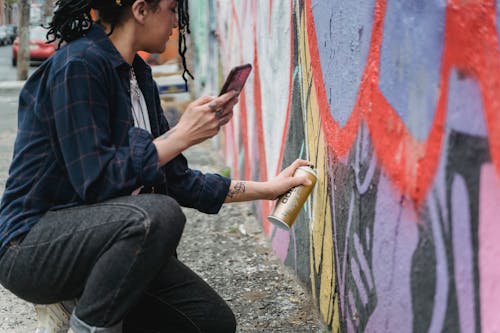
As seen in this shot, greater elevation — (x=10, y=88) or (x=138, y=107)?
(x=138, y=107)

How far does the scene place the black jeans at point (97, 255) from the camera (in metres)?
2.08

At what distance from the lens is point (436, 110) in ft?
5.81

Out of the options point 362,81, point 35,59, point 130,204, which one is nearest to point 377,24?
point 362,81

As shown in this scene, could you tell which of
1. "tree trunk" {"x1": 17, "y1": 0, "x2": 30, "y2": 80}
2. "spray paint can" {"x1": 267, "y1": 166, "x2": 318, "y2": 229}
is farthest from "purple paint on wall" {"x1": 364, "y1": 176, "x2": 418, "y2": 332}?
"tree trunk" {"x1": 17, "y1": 0, "x2": 30, "y2": 80}

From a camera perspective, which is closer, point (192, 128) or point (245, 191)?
point (192, 128)

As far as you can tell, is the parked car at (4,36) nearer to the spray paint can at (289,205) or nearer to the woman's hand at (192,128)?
the spray paint can at (289,205)

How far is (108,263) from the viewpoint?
2072 mm

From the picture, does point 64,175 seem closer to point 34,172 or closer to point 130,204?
point 34,172

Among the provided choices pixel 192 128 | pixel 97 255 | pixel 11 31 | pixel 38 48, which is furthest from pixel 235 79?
pixel 11 31

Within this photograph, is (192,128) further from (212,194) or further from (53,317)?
(53,317)

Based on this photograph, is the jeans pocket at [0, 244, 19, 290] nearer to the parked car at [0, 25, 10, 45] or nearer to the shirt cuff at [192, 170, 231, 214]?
the shirt cuff at [192, 170, 231, 214]

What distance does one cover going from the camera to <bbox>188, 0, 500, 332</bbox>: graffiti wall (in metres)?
1.56

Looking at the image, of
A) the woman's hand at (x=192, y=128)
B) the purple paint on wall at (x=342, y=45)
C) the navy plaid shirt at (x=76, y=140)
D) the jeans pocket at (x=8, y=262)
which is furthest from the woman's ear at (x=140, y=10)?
the jeans pocket at (x=8, y=262)

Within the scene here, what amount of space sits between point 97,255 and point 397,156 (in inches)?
35.8
